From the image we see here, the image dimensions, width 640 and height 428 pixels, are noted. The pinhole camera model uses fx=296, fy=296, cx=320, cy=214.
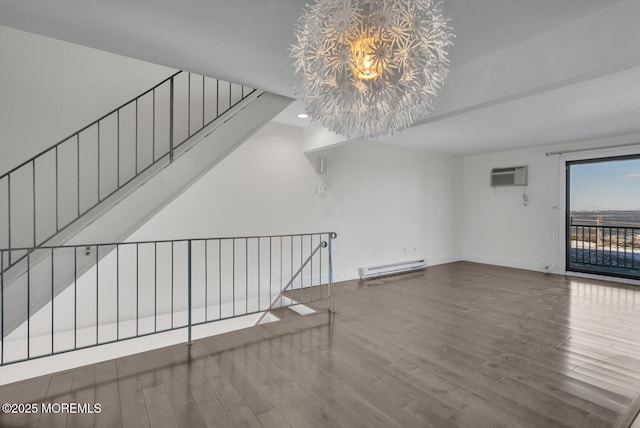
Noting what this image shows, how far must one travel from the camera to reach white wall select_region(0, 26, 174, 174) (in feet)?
10.6

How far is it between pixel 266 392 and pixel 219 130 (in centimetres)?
245

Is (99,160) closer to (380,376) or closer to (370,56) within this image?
(370,56)

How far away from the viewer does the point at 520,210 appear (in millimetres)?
6473

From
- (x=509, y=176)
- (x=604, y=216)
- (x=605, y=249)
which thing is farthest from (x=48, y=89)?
(x=605, y=249)

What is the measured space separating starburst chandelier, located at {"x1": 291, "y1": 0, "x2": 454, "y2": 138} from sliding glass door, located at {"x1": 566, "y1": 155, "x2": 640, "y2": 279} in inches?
239

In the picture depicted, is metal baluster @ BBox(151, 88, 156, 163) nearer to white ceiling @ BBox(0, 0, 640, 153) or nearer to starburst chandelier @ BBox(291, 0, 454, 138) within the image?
white ceiling @ BBox(0, 0, 640, 153)

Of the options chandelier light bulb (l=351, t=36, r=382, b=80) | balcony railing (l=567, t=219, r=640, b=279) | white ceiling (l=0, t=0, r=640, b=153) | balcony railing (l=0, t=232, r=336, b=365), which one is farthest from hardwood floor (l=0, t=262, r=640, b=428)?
balcony railing (l=567, t=219, r=640, b=279)

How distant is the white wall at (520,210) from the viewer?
5883mm

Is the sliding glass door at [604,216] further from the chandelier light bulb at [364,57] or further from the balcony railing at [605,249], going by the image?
the chandelier light bulb at [364,57]

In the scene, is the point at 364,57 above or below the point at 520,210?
above

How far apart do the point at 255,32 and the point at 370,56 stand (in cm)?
130

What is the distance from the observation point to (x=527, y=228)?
6355mm

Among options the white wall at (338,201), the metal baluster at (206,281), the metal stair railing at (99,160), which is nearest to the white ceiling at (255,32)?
the metal stair railing at (99,160)

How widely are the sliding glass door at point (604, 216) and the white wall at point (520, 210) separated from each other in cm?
20
